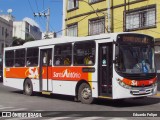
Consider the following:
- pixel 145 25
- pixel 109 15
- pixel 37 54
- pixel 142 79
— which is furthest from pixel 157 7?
pixel 142 79

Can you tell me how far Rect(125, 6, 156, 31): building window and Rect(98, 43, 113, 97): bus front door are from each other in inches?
450

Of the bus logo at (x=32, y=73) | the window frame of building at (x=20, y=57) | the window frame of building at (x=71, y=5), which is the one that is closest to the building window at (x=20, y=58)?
the window frame of building at (x=20, y=57)

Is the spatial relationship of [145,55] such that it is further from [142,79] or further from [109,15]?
[109,15]

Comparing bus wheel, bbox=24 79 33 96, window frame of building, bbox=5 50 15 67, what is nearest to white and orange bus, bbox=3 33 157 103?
bus wheel, bbox=24 79 33 96

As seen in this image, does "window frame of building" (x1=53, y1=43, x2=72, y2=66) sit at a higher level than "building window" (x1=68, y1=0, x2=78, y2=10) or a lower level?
lower

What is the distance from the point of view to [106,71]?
50.0ft

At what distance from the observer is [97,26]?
104 feet

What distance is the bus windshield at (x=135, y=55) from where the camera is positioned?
1487 cm

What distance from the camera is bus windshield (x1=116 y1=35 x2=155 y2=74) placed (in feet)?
48.8

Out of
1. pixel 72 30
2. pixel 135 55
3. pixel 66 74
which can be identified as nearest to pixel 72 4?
pixel 72 30

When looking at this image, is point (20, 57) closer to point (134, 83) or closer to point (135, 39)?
point (135, 39)

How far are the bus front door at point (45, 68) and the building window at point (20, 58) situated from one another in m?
2.16

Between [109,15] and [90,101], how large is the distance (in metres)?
14.7

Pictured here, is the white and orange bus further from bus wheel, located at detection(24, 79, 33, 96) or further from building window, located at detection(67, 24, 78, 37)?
building window, located at detection(67, 24, 78, 37)
